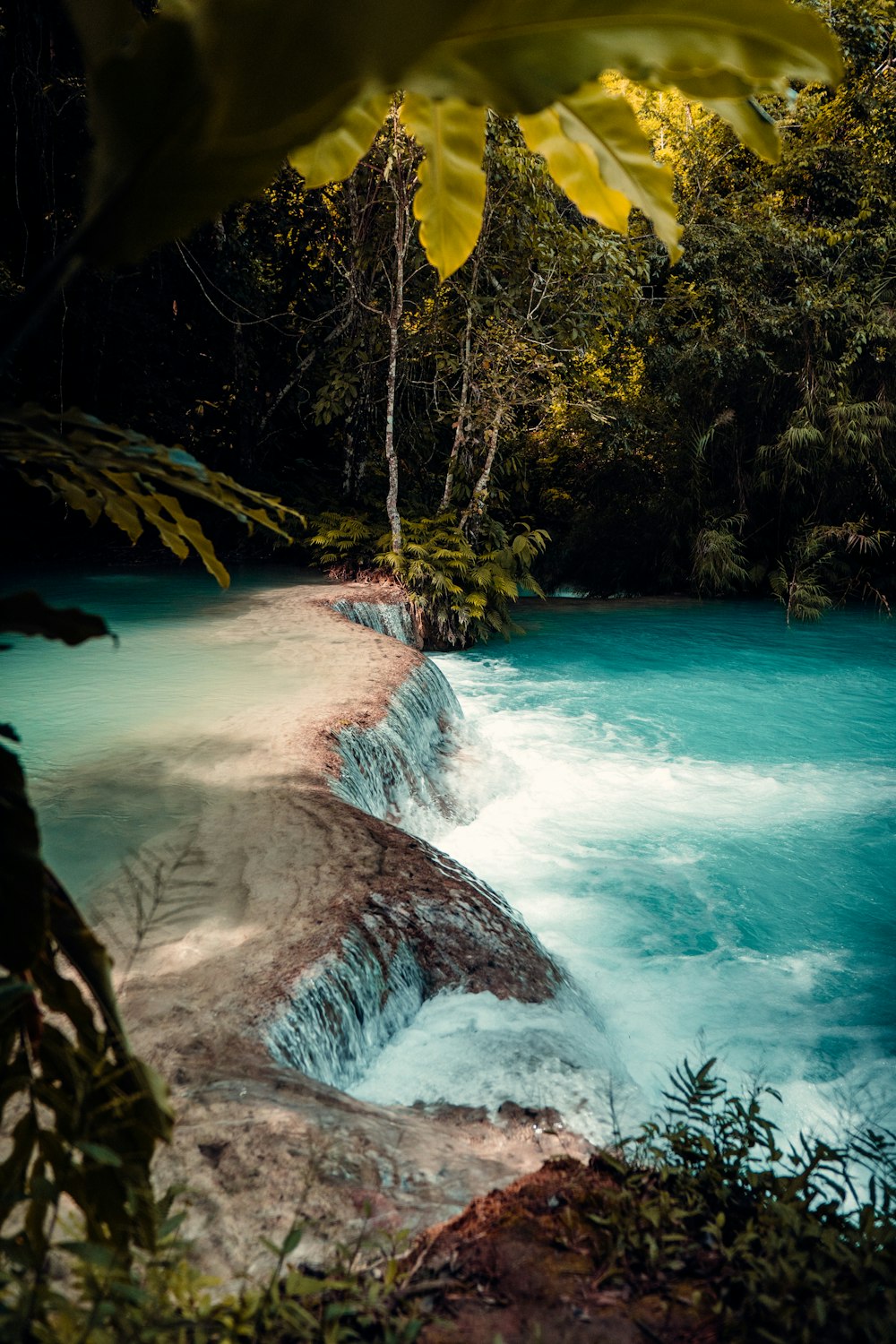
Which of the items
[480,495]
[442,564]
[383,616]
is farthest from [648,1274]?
[480,495]

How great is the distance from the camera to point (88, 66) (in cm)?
117

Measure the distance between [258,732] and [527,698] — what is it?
187 inches

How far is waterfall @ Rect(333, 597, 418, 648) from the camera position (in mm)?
10203

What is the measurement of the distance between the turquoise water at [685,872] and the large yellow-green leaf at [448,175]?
2.59m

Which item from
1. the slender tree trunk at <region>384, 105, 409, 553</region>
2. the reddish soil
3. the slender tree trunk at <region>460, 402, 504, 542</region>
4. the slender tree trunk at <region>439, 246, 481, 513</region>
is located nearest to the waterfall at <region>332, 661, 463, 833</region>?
the reddish soil

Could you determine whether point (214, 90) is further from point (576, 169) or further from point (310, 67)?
point (576, 169)

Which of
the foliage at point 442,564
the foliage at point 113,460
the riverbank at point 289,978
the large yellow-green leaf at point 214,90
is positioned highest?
the large yellow-green leaf at point 214,90

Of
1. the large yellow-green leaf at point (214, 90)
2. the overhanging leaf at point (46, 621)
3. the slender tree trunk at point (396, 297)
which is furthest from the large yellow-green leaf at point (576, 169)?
the slender tree trunk at point (396, 297)

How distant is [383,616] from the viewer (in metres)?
10.7

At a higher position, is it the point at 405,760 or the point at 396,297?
the point at 396,297

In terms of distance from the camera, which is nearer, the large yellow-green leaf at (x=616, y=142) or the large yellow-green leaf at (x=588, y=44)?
the large yellow-green leaf at (x=588, y=44)

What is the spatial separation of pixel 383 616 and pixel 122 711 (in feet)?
15.6

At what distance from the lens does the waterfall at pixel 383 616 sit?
10.2 m

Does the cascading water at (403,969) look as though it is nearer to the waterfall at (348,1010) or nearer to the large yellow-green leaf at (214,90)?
the waterfall at (348,1010)
